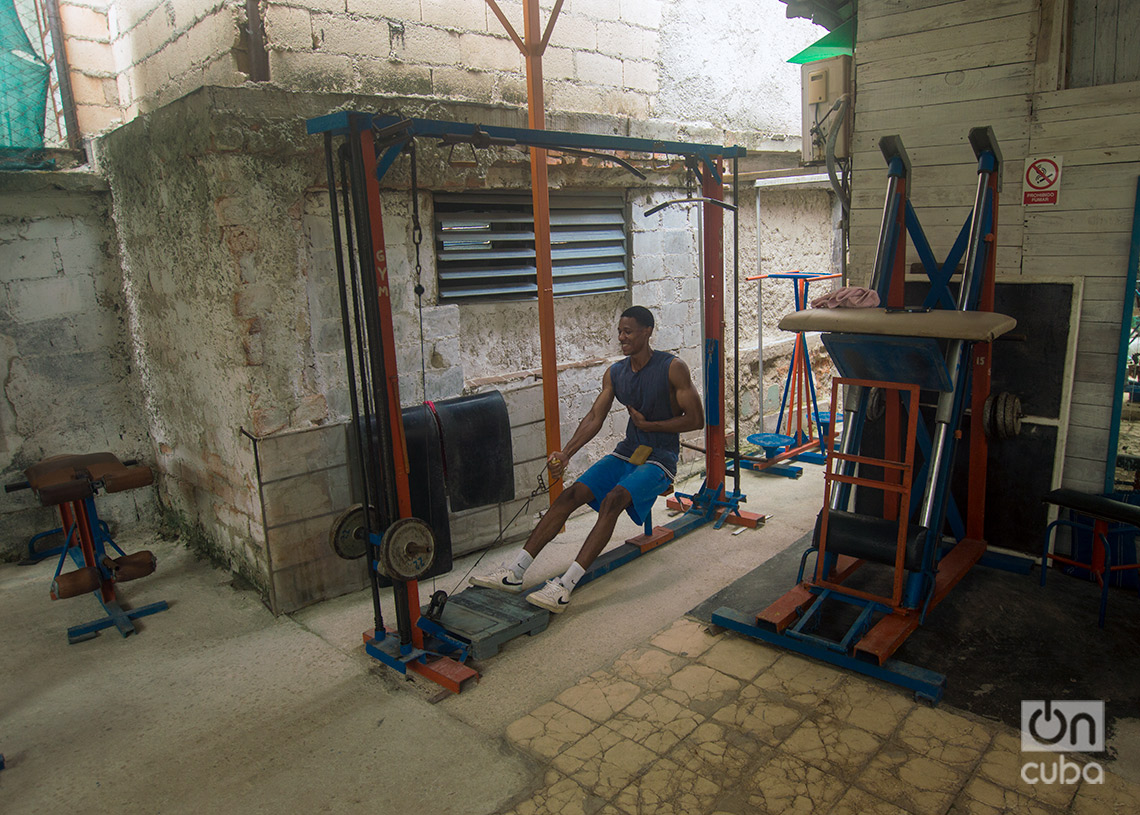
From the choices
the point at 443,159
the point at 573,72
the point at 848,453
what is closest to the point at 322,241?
the point at 443,159

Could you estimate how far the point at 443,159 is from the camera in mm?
5078

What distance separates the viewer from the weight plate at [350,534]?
4.16 metres

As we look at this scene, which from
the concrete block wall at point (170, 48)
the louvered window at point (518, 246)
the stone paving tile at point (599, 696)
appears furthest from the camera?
the louvered window at point (518, 246)

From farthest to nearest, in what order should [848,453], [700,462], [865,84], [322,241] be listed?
1. [700,462]
2. [865,84]
3. [322,241]
4. [848,453]

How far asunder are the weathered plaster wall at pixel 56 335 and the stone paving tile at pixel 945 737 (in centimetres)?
576

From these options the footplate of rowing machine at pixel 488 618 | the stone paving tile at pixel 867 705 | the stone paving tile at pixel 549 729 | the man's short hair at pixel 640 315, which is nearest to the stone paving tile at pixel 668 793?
the stone paving tile at pixel 549 729

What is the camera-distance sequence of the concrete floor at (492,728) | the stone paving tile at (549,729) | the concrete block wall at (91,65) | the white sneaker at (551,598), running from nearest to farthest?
1. the concrete floor at (492,728)
2. the stone paving tile at (549,729)
3. the white sneaker at (551,598)
4. the concrete block wall at (91,65)

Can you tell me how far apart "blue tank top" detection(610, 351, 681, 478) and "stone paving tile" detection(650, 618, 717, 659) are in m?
1.08

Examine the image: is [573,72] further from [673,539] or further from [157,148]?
[673,539]

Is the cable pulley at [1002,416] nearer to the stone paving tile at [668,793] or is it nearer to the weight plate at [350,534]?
the stone paving tile at [668,793]

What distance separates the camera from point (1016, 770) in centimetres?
316

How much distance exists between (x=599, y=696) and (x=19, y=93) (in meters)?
5.68

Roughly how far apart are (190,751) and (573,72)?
5153 millimetres

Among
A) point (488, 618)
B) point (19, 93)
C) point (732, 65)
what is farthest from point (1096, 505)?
point (19, 93)
